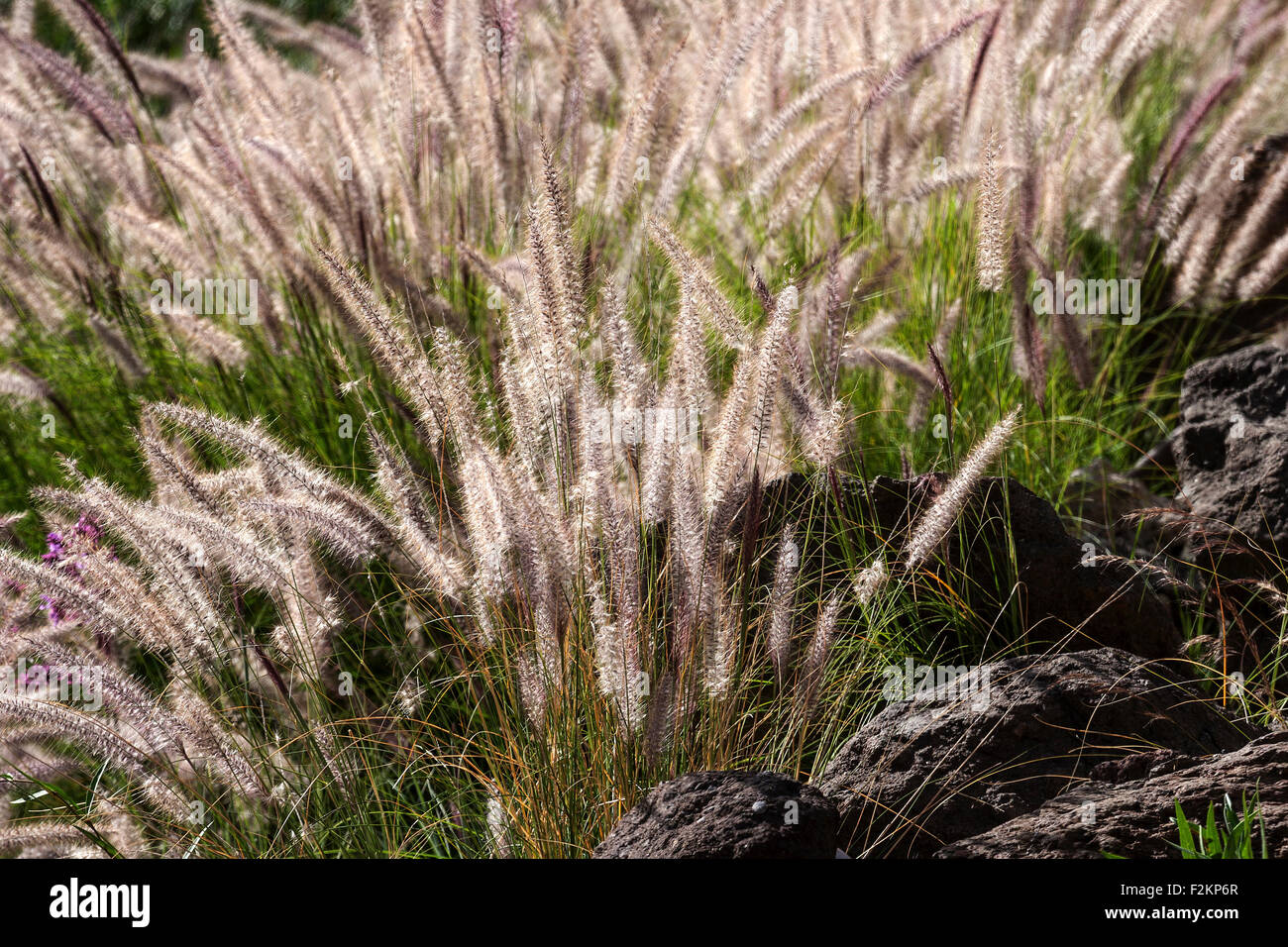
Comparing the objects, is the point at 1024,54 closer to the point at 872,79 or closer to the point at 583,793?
the point at 872,79

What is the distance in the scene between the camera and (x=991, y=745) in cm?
225

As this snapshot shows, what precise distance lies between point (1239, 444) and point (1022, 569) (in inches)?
31.1

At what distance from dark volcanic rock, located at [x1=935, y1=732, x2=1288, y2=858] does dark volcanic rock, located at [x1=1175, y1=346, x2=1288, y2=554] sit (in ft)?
3.20

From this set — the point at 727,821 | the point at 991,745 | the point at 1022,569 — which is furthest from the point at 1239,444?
the point at 727,821

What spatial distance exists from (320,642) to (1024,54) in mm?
2692

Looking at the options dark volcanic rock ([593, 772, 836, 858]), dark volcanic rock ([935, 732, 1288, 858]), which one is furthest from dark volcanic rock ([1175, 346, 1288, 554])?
dark volcanic rock ([593, 772, 836, 858])

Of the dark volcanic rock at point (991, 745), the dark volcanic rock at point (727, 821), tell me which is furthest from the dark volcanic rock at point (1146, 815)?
the dark volcanic rock at point (727, 821)

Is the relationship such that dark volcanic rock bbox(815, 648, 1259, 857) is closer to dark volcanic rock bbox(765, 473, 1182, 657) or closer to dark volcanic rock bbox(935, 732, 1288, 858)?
dark volcanic rock bbox(935, 732, 1288, 858)

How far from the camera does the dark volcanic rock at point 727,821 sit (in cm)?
184

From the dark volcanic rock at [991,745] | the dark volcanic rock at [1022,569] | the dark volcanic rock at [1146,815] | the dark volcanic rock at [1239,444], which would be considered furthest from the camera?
the dark volcanic rock at [1239,444]

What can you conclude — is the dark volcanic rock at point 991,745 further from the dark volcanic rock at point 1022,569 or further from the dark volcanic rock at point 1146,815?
the dark volcanic rock at point 1022,569

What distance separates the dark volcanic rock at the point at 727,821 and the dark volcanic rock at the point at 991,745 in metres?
0.28

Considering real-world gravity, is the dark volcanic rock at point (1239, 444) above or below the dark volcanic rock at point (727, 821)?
above
